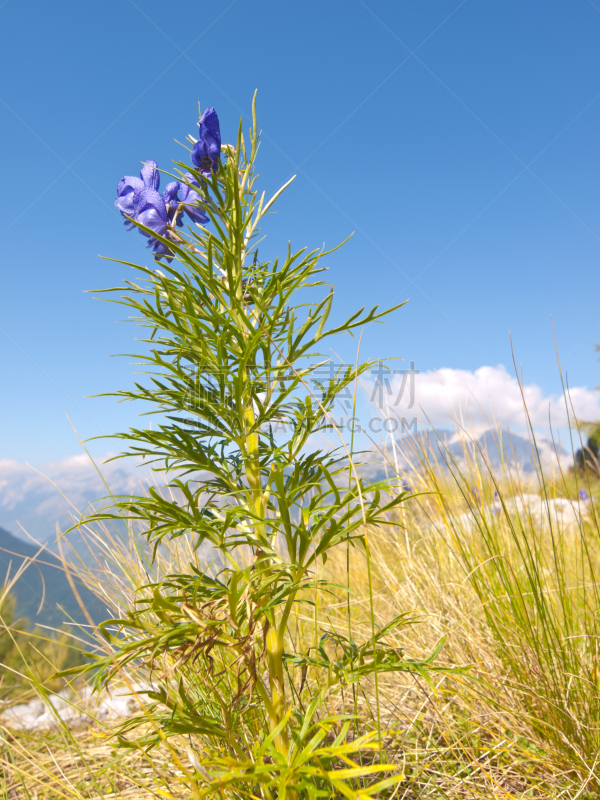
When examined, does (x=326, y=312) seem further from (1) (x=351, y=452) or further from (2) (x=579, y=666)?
(2) (x=579, y=666)

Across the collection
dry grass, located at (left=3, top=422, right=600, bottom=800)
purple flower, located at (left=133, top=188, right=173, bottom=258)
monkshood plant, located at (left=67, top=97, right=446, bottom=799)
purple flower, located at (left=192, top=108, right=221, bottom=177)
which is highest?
purple flower, located at (left=192, top=108, right=221, bottom=177)

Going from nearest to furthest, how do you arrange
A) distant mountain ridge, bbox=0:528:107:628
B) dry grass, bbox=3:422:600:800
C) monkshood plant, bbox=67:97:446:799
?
monkshood plant, bbox=67:97:446:799, dry grass, bbox=3:422:600:800, distant mountain ridge, bbox=0:528:107:628

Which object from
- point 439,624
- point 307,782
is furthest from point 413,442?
point 307,782

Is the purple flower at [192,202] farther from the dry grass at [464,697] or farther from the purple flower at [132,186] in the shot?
the dry grass at [464,697]

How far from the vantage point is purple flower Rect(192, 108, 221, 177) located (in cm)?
121

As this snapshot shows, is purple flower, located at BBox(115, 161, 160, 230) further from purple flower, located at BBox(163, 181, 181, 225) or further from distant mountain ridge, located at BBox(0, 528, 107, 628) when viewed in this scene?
distant mountain ridge, located at BBox(0, 528, 107, 628)

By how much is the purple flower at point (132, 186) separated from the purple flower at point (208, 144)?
0.40ft

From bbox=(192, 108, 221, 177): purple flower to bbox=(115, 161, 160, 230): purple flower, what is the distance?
0.40ft

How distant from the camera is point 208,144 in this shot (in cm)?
121

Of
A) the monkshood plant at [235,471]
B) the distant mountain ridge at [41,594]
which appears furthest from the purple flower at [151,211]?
the distant mountain ridge at [41,594]

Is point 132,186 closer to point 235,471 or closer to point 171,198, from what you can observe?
point 171,198

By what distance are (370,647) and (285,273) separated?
968 millimetres

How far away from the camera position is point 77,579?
2.19 m

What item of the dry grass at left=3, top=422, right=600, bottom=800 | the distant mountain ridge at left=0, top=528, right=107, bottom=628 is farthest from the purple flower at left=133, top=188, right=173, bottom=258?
the distant mountain ridge at left=0, top=528, right=107, bottom=628
